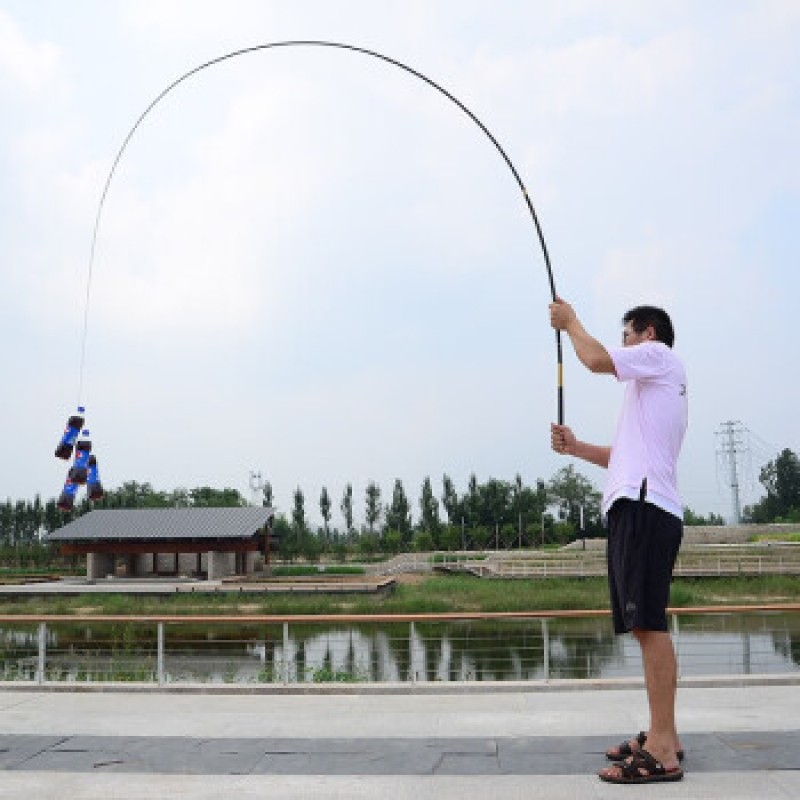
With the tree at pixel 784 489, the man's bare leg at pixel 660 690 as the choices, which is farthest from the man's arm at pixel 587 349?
the tree at pixel 784 489

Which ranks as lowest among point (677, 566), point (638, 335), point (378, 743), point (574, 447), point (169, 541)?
point (677, 566)

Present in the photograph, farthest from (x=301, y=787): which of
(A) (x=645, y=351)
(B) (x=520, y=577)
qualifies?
(B) (x=520, y=577)

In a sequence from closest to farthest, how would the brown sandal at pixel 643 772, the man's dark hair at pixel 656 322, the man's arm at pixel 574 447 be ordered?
the brown sandal at pixel 643 772 < the man's dark hair at pixel 656 322 < the man's arm at pixel 574 447

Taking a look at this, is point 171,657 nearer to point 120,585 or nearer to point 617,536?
point 617,536

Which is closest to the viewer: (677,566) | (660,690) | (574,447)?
(660,690)

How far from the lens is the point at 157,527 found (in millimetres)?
45938

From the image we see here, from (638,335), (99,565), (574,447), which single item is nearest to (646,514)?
(574,447)

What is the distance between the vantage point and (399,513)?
75.6m

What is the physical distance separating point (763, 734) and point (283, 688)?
3098mm

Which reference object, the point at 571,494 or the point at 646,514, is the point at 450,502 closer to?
the point at 571,494

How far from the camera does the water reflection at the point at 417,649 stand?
48.8 feet

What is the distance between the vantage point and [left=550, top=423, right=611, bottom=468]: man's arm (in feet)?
12.0

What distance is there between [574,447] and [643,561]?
26.5 inches

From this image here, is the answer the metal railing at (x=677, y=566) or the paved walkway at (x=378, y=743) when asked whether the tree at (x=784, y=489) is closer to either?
the metal railing at (x=677, y=566)
